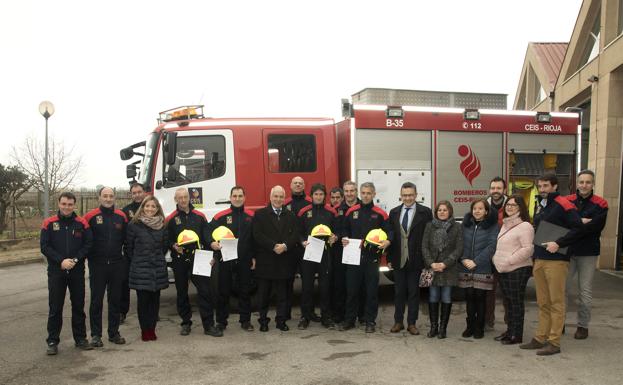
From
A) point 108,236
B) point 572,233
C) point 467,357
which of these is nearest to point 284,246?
point 108,236

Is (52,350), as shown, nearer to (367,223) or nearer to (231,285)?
(231,285)

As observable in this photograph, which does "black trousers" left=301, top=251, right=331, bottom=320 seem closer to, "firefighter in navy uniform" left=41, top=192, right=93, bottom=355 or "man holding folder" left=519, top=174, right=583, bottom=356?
"man holding folder" left=519, top=174, right=583, bottom=356

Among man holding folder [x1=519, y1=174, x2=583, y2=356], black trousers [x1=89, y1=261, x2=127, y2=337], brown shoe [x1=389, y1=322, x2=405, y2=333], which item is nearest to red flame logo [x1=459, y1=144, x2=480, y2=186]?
man holding folder [x1=519, y1=174, x2=583, y2=356]

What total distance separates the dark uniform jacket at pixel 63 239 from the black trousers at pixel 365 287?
9.68ft

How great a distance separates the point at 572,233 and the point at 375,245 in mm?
2063

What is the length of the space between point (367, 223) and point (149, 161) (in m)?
3.34

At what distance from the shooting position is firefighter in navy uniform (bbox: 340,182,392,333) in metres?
6.24

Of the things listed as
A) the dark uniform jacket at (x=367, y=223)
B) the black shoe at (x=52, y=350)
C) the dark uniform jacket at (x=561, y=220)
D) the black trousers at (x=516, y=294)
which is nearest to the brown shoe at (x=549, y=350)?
the black trousers at (x=516, y=294)

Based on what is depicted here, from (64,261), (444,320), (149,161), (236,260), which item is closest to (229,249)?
(236,260)

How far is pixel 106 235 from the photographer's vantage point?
18.7ft

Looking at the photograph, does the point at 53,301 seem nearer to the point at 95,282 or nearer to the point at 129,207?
the point at 95,282

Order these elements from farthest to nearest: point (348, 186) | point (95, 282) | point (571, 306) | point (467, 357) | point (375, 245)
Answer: point (571, 306) < point (348, 186) < point (375, 245) < point (95, 282) < point (467, 357)

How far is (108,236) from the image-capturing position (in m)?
5.70

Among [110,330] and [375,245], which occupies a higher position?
[375,245]
